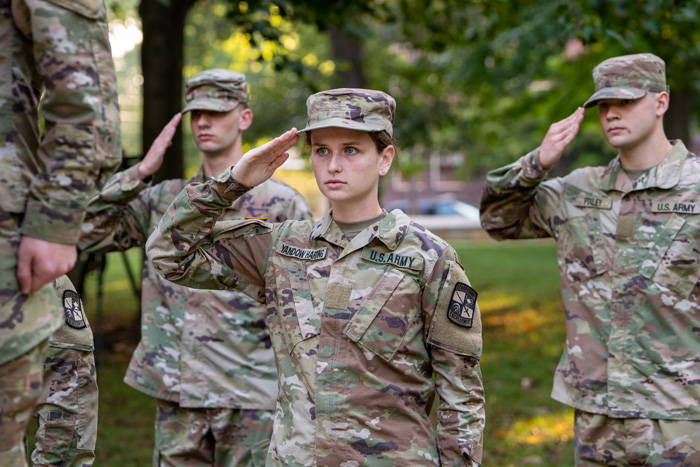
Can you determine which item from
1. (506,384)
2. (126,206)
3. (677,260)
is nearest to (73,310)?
(126,206)

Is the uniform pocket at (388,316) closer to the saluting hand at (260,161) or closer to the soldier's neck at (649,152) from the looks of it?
the saluting hand at (260,161)

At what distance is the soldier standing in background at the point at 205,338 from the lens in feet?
13.8

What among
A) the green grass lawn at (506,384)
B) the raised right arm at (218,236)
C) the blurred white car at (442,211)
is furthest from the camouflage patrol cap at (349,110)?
the blurred white car at (442,211)

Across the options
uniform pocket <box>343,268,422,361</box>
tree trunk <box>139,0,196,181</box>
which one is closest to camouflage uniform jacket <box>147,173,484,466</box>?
uniform pocket <box>343,268,422,361</box>

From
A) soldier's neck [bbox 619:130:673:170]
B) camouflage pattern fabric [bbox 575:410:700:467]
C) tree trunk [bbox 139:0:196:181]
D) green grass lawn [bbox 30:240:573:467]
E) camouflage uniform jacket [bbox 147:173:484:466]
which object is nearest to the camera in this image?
camouflage uniform jacket [bbox 147:173:484:466]

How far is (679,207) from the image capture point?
398cm

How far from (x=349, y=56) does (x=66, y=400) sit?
8920 millimetres

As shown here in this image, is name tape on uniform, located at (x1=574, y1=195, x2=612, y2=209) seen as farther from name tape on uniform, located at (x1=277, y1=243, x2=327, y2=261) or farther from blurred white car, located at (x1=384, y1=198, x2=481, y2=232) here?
blurred white car, located at (x1=384, y1=198, x2=481, y2=232)

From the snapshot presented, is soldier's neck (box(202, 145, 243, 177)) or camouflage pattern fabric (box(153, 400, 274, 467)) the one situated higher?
soldier's neck (box(202, 145, 243, 177))

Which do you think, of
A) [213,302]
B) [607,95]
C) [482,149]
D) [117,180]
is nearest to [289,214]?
[213,302]

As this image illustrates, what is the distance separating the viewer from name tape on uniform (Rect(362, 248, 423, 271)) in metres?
2.97

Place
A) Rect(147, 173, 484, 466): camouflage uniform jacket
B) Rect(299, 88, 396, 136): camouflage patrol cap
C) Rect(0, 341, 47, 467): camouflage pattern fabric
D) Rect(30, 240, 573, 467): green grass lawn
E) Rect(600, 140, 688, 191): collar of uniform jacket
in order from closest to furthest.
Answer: Rect(0, 341, 47, 467): camouflage pattern fabric, Rect(147, 173, 484, 466): camouflage uniform jacket, Rect(299, 88, 396, 136): camouflage patrol cap, Rect(600, 140, 688, 191): collar of uniform jacket, Rect(30, 240, 573, 467): green grass lawn

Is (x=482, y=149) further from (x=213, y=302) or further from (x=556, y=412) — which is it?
(x=213, y=302)

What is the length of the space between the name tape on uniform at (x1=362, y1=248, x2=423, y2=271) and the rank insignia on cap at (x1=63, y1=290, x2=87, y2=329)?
149 cm
